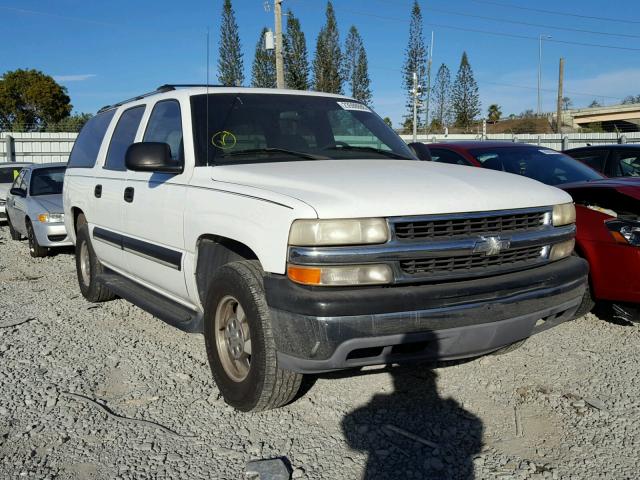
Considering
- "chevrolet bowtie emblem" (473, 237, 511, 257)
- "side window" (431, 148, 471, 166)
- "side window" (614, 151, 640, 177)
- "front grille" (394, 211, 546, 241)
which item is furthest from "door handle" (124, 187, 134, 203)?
"side window" (614, 151, 640, 177)

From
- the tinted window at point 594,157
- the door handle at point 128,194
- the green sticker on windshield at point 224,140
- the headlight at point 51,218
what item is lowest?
the headlight at point 51,218

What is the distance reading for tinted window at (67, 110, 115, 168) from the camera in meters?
5.84

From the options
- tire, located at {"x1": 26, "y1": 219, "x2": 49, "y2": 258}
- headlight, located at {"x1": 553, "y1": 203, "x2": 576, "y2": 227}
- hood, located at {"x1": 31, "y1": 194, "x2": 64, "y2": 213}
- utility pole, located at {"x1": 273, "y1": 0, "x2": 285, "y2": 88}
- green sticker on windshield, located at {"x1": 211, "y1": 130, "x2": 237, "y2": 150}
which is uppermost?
utility pole, located at {"x1": 273, "y1": 0, "x2": 285, "y2": 88}

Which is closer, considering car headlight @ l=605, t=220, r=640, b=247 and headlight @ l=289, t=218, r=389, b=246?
headlight @ l=289, t=218, r=389, b=246

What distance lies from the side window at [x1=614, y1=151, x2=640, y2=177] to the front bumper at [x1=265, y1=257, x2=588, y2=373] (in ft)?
20.5

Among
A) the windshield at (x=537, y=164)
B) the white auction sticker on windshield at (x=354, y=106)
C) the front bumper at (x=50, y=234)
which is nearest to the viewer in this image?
the white auction sticker on windshield at (x=354, y=106)

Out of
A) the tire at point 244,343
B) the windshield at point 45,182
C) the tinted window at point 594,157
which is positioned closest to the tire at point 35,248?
the windshield at point 45,182

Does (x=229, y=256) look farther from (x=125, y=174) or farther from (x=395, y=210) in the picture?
(x=125, y=174)

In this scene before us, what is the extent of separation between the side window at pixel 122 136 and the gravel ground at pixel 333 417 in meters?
1.46

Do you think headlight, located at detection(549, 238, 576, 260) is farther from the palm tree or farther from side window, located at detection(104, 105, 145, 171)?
the palm tree

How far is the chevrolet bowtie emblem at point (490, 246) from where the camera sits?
3166 millimetres

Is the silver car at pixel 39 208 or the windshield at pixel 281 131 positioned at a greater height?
the windshield at pixel 281 131

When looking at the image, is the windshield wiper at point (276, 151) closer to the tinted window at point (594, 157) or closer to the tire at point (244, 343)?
the tire at point (244, 343)

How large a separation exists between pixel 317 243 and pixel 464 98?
64680 millimetres
